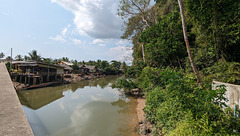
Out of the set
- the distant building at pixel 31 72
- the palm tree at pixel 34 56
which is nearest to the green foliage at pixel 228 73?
the distant building at pixel 31 72

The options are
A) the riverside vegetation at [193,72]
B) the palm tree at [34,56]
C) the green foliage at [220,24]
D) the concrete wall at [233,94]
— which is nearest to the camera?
the riverside vegetation at [193,72]

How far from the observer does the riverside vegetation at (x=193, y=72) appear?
2.99 metres

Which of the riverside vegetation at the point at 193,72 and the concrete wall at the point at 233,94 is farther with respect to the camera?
the concrete wall at the point at 233,94

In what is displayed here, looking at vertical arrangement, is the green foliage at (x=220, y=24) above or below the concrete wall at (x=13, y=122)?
above

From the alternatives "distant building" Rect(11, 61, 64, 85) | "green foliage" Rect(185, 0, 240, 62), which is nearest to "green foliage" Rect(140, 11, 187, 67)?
A: "green foliage" Rect(185, 0, 240, 62)

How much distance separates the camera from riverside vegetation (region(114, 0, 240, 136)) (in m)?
2.99

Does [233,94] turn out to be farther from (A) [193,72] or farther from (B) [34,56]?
(B) [34,56]

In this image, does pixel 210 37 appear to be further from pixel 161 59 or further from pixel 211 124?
pixel 211 124

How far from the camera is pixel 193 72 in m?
7.67

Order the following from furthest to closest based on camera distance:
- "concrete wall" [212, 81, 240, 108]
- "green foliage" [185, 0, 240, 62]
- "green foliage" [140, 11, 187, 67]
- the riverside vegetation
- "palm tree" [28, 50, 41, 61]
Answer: "palm tree" [28, 50, 41, 61]
"green foliage" [140, 11, 187, 67]
"green foliage" [185, 0, 240, 62]
"concrete wall" [212, 81, 240, 108]
the riverside vegetation

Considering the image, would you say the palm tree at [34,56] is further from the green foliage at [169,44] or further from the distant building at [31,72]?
the green foliage at [169,44]

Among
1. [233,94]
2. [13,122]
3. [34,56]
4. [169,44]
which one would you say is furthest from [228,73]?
[34,56]

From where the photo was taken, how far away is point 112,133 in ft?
19.4

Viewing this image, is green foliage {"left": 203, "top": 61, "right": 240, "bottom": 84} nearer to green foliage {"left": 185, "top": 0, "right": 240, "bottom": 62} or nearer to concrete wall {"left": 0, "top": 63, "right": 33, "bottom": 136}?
green foliage {"left": 185, "top": 0, "right": 240, "bottom": 62}
